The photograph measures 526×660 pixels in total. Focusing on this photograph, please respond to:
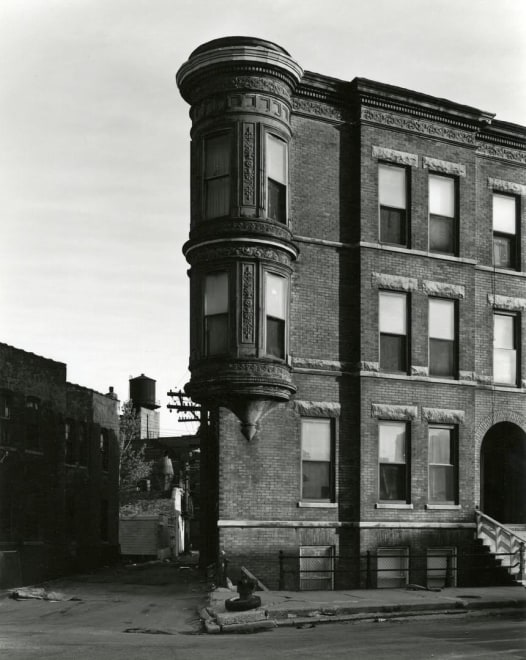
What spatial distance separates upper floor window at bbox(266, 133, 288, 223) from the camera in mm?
24062

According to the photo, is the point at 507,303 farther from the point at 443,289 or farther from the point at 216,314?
the point at 216,314

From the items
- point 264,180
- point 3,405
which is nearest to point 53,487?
point 3,405

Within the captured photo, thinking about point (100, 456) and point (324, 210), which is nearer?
point (324, 210)

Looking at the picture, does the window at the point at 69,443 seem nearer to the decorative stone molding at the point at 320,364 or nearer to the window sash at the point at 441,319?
the decorative stone molding at the point at 320,364

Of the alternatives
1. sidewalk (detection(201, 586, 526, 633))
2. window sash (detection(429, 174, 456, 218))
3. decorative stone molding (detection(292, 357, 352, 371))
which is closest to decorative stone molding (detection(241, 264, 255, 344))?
decorative stone molding (detection(292, 357, 352, 371))

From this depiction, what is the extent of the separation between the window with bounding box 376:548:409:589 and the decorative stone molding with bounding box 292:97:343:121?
11480mm

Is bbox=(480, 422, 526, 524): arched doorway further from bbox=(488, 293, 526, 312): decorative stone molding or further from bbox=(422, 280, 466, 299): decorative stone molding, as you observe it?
bbox=(422, 280, 466, 299): decorative stone molding

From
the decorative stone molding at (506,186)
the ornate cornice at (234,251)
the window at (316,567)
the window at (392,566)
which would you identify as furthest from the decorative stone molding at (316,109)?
the window at (392,566)

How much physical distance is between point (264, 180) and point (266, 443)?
6.52m

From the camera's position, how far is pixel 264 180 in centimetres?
2373

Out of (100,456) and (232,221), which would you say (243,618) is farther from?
(100,456)

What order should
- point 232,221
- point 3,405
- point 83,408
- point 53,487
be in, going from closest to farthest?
point 232,221
point 3,405
point 53,487
point 83,408

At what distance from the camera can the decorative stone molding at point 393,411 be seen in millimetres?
25000

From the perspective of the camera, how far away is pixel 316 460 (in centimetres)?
2466
